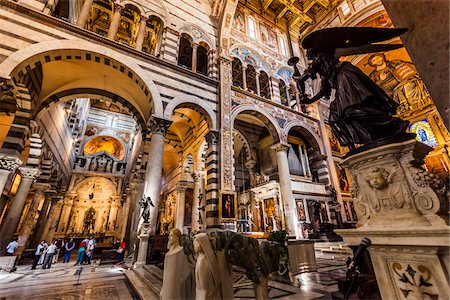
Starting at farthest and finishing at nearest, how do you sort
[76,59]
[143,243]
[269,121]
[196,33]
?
1. [269,121]
2. [196,33]
3. [76,59]
4. [143,243]

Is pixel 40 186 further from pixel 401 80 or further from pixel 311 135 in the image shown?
pixel 401 80

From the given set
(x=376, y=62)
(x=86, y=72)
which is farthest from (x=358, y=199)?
(x=376, y=62)

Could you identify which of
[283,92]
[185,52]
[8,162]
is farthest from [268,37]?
[8,162]

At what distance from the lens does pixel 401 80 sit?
1686 cm

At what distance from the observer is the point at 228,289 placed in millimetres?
1768

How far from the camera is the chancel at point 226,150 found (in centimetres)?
165

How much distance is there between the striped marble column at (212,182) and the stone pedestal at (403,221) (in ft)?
21.7

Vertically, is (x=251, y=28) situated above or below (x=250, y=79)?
above

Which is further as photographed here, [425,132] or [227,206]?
[425,132]

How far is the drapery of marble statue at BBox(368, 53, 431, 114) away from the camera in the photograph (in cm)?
1598

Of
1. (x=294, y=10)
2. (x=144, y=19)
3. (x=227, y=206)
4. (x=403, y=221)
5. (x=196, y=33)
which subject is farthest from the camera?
(x=294, y=10)

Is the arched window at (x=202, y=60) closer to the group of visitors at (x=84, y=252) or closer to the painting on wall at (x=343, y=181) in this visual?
the painting on wall at (x=343, y=181)

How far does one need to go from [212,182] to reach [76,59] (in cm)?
698

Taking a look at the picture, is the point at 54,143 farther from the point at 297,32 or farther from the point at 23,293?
the point at 297,32
